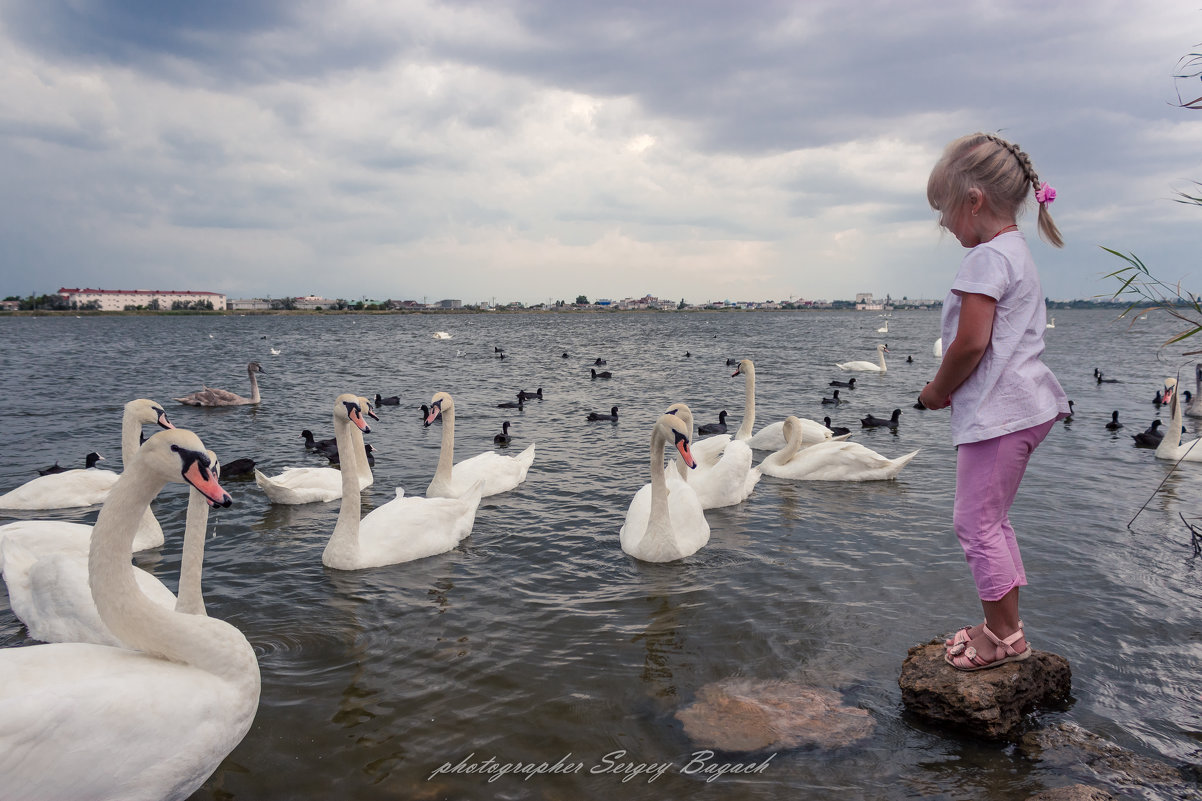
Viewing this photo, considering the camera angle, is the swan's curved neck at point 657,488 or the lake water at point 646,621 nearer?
the lake water at point 646,621

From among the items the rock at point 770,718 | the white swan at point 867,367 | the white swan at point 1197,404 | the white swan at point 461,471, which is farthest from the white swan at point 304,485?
the white swan at point 867,367

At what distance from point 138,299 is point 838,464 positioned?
208 metres

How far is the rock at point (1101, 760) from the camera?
3.68 metres

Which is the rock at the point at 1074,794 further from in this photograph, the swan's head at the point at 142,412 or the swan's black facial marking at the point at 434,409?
the swan's black facial marking at the point at 434,409

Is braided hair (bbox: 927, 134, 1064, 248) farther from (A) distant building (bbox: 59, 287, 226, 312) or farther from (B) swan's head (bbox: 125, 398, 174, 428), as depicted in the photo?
(A) distant building (bbox: 59, 287, 226, 312)

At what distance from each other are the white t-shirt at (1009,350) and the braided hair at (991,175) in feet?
0.65

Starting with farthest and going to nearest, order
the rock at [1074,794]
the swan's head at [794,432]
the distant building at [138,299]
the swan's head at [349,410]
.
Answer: the distant building at [138,299] → the swan's head at [794,432] → the swan's head at [349,410] → the rock at [1074,794]

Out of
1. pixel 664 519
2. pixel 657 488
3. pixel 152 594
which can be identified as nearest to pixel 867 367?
pixel 657 488

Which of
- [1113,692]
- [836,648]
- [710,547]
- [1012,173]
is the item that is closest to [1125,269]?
[1012,173]

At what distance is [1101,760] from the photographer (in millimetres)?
3855

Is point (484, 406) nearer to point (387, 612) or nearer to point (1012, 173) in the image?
point (387, 612)

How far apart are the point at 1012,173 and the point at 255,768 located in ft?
17.4

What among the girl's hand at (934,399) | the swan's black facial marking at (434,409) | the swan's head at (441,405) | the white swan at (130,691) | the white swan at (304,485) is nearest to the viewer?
the white swan at (130,691)

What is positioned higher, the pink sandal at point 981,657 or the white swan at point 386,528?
the pink sandal at point 981,657
